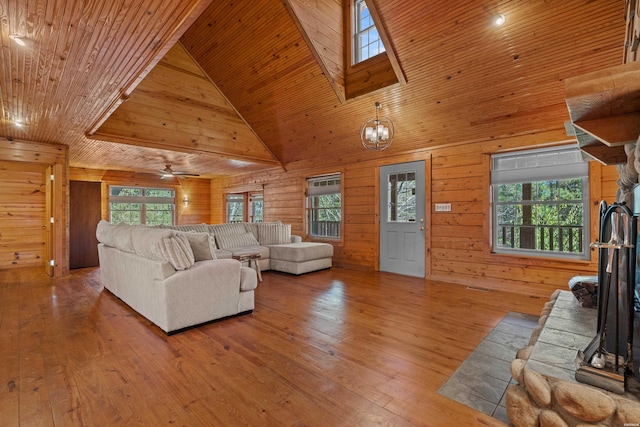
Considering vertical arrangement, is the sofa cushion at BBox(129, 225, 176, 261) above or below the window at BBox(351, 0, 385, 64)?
below

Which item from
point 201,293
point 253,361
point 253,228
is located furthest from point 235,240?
point 253,361

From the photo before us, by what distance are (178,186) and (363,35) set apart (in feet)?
25.1

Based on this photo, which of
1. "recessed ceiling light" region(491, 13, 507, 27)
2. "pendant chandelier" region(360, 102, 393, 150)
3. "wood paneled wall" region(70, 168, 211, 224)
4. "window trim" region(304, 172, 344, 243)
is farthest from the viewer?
"wood paneled wall" region(70, 168, 211, 224)

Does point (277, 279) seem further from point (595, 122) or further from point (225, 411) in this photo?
point (595, 122)

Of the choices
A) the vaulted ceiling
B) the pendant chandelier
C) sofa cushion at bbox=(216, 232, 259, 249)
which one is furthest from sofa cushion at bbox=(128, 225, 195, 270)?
the pendant chandelier

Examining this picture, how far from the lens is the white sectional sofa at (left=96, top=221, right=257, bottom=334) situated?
2752 mm

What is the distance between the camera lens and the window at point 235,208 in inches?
384

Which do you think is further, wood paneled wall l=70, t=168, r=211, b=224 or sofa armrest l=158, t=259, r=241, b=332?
wood paneled wall l=70, t=168, r=211, b=224

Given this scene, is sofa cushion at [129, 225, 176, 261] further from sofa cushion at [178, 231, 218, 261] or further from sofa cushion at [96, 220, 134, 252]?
sofa cushion at [178, 231, 218, 261]

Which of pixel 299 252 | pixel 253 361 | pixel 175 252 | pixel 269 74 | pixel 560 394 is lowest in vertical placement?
pixel 253 361

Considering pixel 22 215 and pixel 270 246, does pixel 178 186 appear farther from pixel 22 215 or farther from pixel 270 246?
pixel 270 246

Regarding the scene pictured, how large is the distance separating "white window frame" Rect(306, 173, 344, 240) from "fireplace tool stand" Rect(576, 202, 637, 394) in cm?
500

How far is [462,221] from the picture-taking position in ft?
15.5

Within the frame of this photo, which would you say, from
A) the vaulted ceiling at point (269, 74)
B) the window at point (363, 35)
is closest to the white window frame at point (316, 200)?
the vaulted ceiling at point (269, 74)
